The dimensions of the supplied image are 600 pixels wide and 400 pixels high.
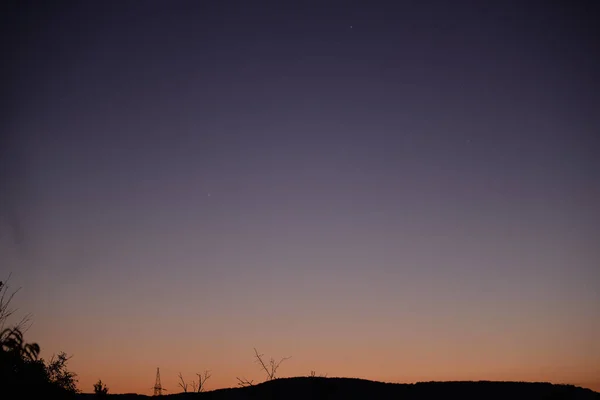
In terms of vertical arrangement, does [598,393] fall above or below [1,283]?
below

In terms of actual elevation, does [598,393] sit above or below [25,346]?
below

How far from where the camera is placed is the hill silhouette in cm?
1180

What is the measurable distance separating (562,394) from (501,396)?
1.54 metres

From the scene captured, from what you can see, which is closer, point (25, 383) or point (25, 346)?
point (25, 346)

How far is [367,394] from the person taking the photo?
13.2 meters

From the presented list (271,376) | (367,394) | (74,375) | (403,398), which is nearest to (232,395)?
(271,376)

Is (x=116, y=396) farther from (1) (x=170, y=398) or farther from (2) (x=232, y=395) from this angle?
(2) (x=232, y=395)

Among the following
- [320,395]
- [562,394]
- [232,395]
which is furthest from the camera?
[232,395]

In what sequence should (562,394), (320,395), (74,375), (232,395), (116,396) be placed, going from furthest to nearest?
(74,375)
(116,396)
(232,395)
(320,395)
(562,394)

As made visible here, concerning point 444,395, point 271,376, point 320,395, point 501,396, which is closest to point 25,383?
point 271,376

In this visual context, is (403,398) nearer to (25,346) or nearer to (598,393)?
(598,393)

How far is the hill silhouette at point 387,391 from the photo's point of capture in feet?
38.7

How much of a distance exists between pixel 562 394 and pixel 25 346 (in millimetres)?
Answer: 13403

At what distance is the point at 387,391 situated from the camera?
43.3ft
